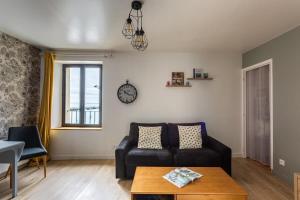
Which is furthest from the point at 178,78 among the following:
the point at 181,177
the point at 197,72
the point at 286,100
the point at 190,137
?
the point at 181,177

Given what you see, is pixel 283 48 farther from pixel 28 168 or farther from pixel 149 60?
pixel 28 168

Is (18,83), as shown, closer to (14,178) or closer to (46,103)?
(46,103)

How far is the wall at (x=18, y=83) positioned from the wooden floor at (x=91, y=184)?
2.31 ft

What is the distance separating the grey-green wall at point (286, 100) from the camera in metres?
2.72

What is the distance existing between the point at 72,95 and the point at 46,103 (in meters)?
0.62

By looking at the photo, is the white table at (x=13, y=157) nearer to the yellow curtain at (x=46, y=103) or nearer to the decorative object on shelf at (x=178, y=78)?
the yellow curtain at (x=46, y=103)

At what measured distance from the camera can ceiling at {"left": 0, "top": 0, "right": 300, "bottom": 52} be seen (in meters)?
2.14

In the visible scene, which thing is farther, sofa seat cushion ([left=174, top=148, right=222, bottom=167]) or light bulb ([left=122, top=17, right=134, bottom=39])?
sofa seat cushion ([left=174, top=148, right=222, bottom=167])

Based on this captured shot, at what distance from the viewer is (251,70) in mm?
3965

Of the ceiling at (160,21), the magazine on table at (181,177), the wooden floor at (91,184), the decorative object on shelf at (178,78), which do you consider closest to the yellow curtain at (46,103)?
the ceiling at (160,21)

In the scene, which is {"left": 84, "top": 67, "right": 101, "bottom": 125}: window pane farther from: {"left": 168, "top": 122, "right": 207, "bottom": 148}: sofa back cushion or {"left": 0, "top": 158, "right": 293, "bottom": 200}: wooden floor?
{"left": 168, "top": 122, "right": 207, "bottom": 148}: sofa back cushion

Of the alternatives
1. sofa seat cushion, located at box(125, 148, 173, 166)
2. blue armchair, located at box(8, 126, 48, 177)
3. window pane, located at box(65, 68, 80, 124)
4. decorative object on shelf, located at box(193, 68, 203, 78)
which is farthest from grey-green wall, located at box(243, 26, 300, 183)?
window pane, located at box(65, 68, 80, 124)

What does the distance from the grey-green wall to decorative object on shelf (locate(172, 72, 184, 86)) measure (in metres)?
1.65

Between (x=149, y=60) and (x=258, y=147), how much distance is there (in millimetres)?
2854
